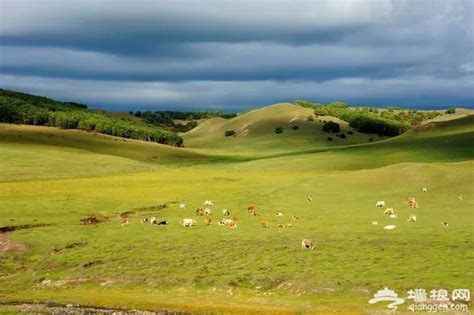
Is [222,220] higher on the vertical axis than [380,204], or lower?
lower

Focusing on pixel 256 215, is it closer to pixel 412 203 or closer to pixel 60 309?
pixel 412 203

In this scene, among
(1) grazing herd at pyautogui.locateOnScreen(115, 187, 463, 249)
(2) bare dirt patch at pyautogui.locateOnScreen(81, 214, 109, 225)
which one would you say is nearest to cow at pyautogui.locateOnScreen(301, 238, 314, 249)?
(1) grazing herd at pyautogui.locateOnScreen(115, 187, 463, 249)

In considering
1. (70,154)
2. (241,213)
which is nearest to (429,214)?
(241,213)

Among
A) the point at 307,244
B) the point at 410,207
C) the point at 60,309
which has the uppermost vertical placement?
the point at 410,207

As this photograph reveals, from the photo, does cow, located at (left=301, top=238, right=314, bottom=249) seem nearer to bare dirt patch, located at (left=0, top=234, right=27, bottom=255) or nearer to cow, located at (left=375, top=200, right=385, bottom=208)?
bare dirt patch, located at (left=0, top=234, right=27, bottom=255)

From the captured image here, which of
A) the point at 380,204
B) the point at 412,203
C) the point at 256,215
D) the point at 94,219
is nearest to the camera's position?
the point at 94,219

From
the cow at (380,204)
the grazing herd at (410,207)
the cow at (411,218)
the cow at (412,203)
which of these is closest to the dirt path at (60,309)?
the grazing herd at (410,207)

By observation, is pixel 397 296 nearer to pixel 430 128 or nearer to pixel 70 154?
pixel 70 154

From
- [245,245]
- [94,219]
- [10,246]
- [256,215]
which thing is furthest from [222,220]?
[10,246]

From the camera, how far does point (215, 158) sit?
7052 inches

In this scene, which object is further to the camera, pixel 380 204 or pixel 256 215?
pixel 380 204

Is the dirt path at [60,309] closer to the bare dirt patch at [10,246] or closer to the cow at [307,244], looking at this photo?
the bare dirt patch at [10,246]

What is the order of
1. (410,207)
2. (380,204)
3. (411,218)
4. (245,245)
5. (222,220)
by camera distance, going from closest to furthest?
(245,245) < (411,218) < (222,220) < (410,207) < (380,204)

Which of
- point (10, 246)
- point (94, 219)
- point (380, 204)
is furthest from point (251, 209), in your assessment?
point (10, 246)
